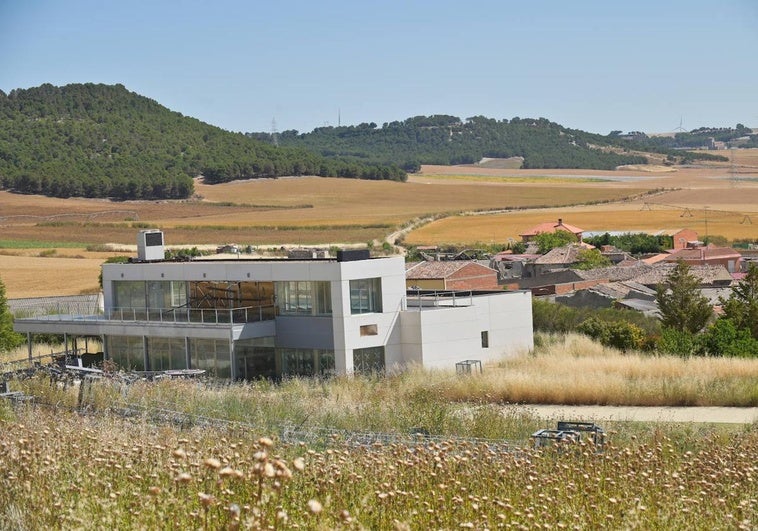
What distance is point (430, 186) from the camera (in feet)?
548

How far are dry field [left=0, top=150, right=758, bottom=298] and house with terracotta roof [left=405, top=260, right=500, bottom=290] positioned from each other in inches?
748

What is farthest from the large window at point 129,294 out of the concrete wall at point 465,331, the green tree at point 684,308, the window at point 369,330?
the green tree at point 684,308

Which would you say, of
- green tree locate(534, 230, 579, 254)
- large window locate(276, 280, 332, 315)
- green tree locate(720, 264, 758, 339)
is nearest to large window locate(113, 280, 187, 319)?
large window locate(276, 280, 332, 315)

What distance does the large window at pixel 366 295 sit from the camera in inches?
1379

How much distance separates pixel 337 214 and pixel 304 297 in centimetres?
9170

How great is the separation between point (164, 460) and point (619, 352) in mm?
27390

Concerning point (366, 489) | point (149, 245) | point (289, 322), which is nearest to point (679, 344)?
point (289, 322)

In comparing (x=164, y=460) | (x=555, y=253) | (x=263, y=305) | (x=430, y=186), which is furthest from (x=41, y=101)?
(x=164, y=460)

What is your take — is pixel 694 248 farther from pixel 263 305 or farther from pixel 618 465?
pixel 618 465

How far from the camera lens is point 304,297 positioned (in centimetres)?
3547

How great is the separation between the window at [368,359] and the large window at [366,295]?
111cm

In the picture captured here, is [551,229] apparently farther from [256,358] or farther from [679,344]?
[256,358]

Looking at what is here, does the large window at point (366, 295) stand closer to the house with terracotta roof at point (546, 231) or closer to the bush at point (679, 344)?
the bush at point (679, 344)

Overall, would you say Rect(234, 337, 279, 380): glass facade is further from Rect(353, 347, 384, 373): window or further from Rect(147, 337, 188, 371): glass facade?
Rect(353, 347, 384, 373): window
